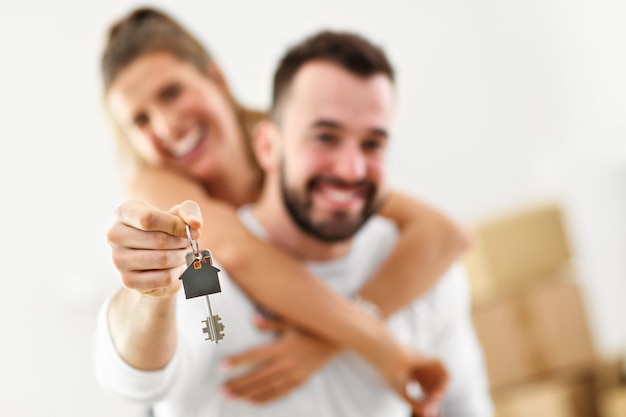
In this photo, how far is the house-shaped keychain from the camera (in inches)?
10.1

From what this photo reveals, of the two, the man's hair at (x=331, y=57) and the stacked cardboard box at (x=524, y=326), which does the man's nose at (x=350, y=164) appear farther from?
the stacked cardboard box at (x=524, y=326)

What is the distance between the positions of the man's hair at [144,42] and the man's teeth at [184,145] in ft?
0.20

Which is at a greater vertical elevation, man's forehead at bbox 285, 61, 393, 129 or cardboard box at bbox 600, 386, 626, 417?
man's forehead at bbox 285, 61, 393, 129

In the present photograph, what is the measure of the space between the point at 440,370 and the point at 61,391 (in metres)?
0.35

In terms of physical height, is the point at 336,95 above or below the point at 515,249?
above

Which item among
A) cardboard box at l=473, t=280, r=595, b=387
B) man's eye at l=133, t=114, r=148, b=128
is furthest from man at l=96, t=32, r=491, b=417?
cardboard box at l=473, t=280, r=595, b=387

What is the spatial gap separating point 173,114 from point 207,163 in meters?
0.06

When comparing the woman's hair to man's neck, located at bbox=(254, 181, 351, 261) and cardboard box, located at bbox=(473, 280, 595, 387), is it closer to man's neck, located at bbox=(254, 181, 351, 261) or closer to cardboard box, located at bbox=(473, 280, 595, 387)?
man's neck, located at bbox=(254, 181, 351, 261)

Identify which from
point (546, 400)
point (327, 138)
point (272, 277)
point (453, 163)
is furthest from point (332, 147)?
point (453, 163)

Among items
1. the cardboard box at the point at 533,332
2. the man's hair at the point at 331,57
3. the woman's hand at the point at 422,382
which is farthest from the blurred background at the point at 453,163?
the woman's hand at the point at 422,382

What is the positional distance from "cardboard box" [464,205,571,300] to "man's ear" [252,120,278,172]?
101cm

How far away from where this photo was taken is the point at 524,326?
1.48m

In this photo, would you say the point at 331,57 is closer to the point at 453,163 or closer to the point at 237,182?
the point at 237,182

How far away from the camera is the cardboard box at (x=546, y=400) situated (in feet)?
4.60
